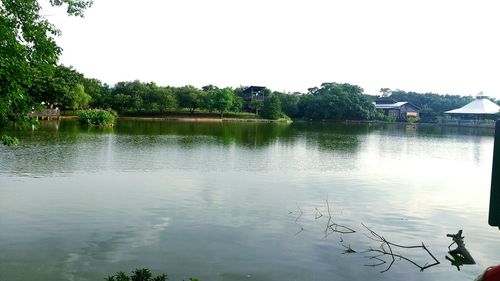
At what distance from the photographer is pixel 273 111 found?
79.3 metres

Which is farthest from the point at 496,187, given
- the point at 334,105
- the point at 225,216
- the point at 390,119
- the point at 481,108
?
the point at 481,108

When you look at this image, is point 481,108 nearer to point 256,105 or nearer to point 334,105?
point 334,105

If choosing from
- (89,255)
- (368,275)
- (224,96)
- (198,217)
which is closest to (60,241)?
(89,255)

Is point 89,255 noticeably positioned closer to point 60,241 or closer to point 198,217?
point 60,241

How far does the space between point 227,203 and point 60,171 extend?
782 cm

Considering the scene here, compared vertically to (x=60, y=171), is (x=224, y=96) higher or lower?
higher

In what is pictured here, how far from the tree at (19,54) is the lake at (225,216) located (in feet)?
9.11

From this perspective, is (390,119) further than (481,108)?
Yes

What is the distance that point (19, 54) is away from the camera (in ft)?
21.2

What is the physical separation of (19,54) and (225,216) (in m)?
6.70

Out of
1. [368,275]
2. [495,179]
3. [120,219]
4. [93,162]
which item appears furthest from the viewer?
[93,162]

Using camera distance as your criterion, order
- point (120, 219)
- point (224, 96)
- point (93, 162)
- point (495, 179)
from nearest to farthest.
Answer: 1. point (495, 179)
2. point (120, 219)
3. point (93, 162)
4. point (224, 96)

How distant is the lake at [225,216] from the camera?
320 inches

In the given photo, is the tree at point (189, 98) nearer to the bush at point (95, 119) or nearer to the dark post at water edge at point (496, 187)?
the bush at point (95, 119)
